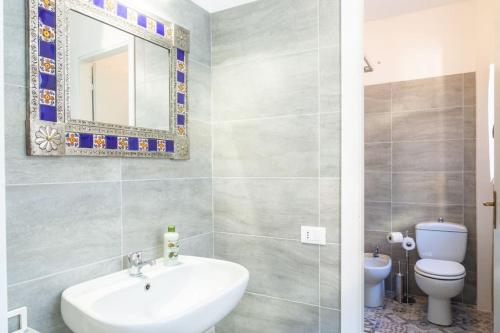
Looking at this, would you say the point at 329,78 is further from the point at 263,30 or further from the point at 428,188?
the point at 428,188

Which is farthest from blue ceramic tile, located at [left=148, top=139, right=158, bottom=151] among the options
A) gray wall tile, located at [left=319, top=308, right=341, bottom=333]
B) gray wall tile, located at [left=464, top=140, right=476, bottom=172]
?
gray wall tile, located at [left=464, top=140, right=476, bottom=172]

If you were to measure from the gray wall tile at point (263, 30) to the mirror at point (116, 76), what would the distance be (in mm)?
391

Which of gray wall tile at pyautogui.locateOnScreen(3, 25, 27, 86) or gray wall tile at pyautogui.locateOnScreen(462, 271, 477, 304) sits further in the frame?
gray wall tile at pyautogui.locateOnScreen(462, 271, 477, 304)

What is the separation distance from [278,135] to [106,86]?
0.84m

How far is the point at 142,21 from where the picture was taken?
4.82 ft

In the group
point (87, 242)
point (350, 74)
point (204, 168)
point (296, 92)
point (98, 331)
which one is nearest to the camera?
point (98, 331)

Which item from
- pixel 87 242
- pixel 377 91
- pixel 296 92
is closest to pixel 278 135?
pixel 296 92

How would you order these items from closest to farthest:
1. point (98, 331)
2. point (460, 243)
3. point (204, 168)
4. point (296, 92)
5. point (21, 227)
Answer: point (98, 331) < point (21, 227) < point (296, 92) < point (204, 168) < point (460, 243)

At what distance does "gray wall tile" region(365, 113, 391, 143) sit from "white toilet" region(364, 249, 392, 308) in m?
1.13

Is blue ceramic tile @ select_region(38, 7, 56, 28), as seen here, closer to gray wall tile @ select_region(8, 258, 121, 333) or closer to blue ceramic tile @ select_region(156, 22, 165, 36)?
blue ceramic tile @ select_region(156, 22, 165, 36)

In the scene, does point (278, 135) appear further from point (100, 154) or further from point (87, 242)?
point (87, 242)

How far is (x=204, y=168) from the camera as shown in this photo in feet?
6.06

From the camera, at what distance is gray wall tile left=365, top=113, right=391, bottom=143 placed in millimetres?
3264

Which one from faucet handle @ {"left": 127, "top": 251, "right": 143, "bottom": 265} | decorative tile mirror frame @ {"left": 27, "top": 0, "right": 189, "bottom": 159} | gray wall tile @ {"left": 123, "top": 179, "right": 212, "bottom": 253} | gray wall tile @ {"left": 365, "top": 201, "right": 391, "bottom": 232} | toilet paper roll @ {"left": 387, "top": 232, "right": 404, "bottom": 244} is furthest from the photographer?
gray wall tile @ {"left": 365, "top": 201, "right": 391, "bottom": 232}
